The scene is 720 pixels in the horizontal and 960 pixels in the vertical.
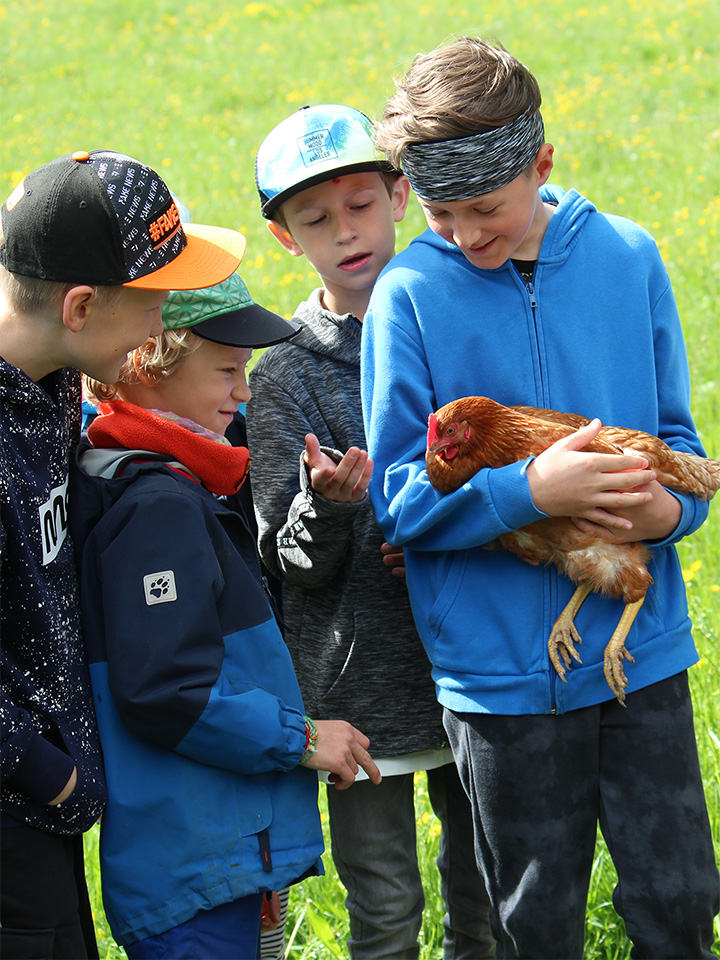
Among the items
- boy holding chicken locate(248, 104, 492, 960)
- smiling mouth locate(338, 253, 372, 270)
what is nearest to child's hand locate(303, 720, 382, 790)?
boy holding chicken locate(248, 104, 492, 960)

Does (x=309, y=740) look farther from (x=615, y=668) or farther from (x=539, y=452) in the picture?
(x=539, y=452)

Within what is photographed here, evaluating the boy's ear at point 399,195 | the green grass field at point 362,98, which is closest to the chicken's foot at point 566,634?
the boy's ear at point 399,195

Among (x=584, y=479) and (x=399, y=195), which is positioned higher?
(x=399, y=195)

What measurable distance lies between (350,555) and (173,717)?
2.35 ft

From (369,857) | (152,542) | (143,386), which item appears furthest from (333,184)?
(369,857)

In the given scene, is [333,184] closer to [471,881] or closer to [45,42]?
[471,881]

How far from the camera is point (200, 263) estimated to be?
6.27 feet

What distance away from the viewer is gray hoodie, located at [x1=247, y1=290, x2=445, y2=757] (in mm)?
2303

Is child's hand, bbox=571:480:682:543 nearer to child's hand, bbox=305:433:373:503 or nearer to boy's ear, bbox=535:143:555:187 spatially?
child's hand, bbox=305:433:373:503

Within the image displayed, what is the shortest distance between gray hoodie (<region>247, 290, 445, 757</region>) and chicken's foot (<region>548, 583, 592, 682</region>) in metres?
0.46

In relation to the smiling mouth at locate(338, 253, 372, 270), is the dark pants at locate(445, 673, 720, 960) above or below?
below

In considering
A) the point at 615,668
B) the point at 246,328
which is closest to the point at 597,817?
the point at 615,668

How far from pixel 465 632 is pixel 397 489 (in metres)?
0.34

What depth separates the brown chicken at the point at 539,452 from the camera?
1915 millimetres
